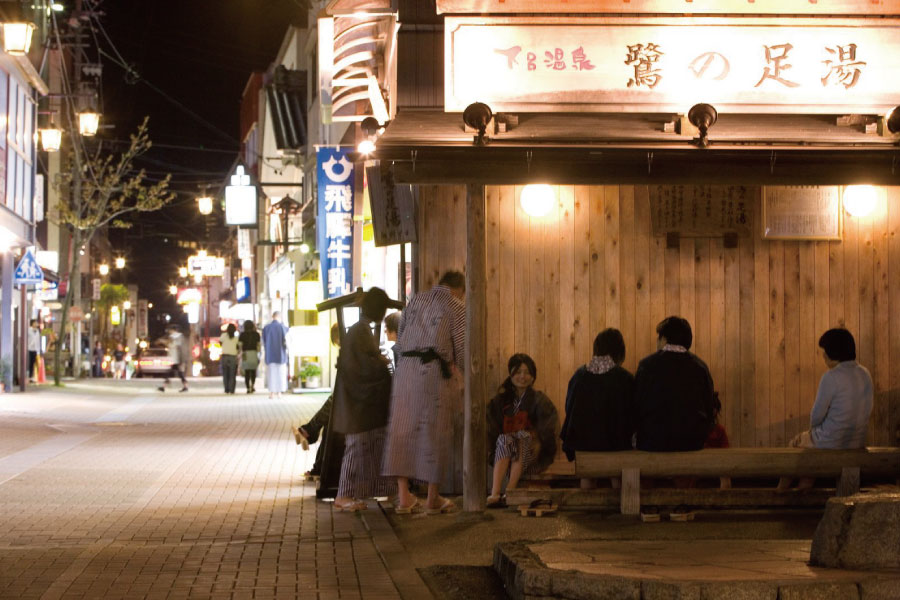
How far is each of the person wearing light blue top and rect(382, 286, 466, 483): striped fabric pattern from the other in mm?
2947

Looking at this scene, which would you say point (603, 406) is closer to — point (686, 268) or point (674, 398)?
point (674, 398)

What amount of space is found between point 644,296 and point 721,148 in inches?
82.9

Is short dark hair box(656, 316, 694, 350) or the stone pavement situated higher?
short dark hair box(656, 316, 694, 350)

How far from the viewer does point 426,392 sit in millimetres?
10227

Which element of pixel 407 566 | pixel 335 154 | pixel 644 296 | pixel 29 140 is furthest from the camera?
pixel 29 140

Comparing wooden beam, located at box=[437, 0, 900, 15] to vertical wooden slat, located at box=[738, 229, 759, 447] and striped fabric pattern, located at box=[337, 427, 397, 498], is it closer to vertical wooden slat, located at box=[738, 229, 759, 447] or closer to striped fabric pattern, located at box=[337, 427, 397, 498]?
vertical wooden slat, located at box=[738, 229, 759, 447]

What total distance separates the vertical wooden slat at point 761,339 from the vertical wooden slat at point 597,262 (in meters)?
1.44

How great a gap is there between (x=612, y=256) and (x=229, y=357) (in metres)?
22.6

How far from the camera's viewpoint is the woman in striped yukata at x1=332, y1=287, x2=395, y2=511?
1075cm

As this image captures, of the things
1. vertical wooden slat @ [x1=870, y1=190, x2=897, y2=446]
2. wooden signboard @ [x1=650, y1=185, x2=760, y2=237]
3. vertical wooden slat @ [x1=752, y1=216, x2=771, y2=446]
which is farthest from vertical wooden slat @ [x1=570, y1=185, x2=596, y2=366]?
vertical wooden slat @ [x1=870, y1=190, x2=897, y2=446]

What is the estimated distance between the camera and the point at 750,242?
11.2 metres

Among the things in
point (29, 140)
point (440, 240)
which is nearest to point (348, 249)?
point (440, 240)

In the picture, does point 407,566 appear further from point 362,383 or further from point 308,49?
point 308,49

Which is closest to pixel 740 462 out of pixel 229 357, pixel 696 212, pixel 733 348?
pixel 733 348
